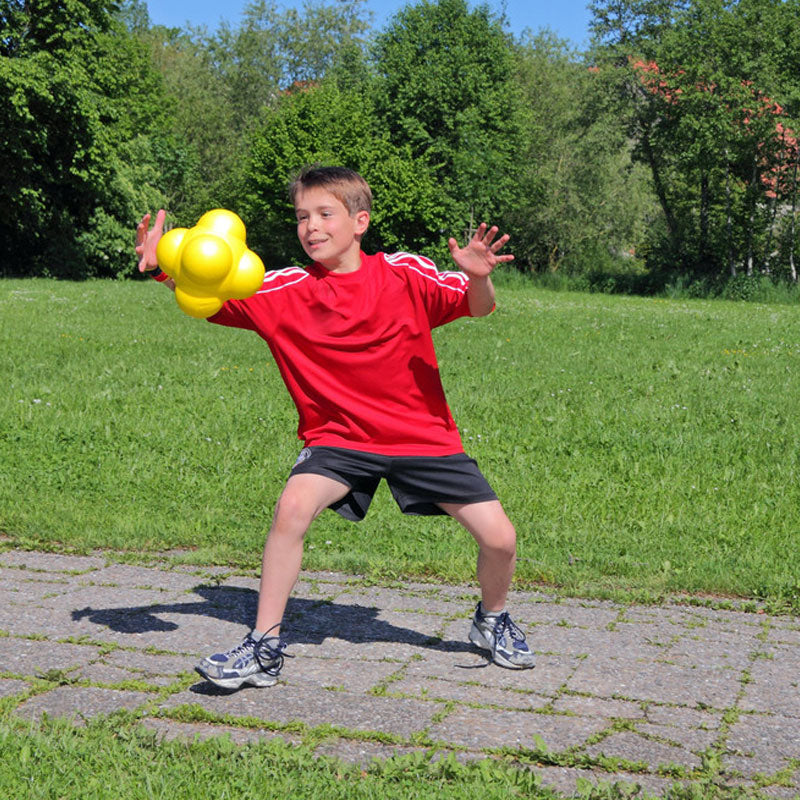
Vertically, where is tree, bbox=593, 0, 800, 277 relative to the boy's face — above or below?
above

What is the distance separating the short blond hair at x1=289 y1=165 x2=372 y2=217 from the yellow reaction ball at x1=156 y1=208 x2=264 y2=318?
325mm

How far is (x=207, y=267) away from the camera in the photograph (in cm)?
393

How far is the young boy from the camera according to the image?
405 centimetres

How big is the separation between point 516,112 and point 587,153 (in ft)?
14.1

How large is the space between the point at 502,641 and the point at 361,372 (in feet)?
3.83

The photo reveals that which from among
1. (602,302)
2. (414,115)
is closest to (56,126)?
(602,302)

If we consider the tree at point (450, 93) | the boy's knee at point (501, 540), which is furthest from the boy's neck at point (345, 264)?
the tree at point (450, 93)

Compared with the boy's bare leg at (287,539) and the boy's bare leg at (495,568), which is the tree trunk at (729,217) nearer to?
the boy's bare leg at (495,568)

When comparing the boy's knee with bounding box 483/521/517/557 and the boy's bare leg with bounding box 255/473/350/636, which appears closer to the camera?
the boy's bare leg with bounding box 255/473/350/636

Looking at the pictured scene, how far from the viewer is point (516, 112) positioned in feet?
168

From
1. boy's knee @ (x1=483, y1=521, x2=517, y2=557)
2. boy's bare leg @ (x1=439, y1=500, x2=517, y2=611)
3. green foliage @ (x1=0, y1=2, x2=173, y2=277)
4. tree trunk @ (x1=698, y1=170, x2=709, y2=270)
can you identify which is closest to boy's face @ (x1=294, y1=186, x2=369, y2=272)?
boy's bare leg @ (x1=439, y1=500, x2=517, y2=611)

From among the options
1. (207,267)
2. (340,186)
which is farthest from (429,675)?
(340,186)

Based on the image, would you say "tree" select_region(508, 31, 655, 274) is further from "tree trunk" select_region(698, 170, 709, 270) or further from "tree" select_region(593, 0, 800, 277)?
"tree trunk" select_region(698, 170, 709, 270)

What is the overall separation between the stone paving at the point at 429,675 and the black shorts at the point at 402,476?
2.00 ft
